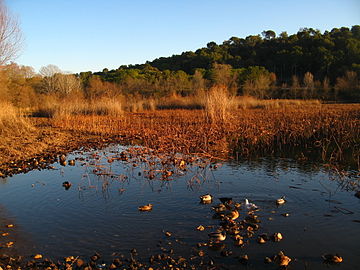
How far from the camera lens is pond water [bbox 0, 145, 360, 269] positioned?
3.35 meters

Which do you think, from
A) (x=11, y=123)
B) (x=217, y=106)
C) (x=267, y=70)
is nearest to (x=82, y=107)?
(x=11, y=123)

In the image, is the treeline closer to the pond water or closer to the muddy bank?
the muddy bank

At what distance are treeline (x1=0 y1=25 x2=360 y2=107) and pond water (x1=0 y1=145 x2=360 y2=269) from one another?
13.7m

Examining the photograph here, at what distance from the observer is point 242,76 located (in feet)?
132

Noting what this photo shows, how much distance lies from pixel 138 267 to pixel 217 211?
5.37 ft

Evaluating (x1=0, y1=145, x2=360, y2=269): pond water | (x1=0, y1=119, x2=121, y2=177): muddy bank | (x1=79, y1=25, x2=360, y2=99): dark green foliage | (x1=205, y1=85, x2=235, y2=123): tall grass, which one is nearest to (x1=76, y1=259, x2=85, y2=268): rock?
(x1=0, y1=145, x2=360, y2=269): pond water

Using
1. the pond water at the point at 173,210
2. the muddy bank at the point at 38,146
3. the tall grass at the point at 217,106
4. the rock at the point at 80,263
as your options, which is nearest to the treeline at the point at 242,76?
the tall grass at the point at 217,106

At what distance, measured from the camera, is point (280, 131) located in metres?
10.2

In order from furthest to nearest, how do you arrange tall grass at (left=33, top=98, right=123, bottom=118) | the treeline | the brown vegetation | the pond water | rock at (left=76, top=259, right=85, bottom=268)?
the treeline
tall grass at (left=33, top=98, right=123, bottom=118)
the brown vegetation
the pond water
rock at (left=76, top=259, right=85, bottom=268)

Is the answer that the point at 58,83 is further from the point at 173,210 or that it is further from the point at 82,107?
the point at 173,210

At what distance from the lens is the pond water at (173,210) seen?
11.0ft

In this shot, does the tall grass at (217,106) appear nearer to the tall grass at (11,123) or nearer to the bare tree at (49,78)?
the tall grass at (11,123)

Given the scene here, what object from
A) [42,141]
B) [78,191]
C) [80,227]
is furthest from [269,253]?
[42,141]

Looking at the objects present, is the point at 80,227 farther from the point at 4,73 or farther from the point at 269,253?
the point at 4,73
